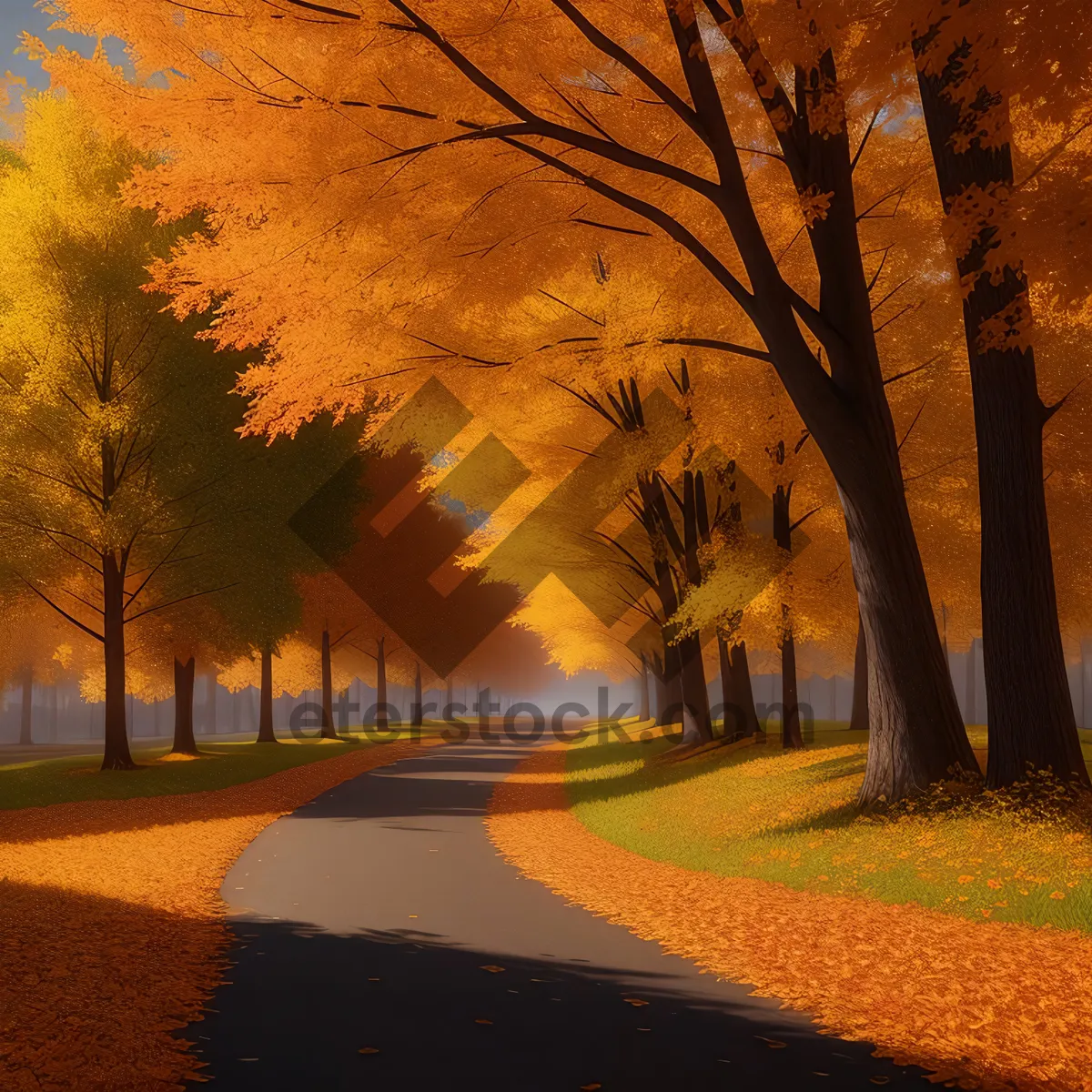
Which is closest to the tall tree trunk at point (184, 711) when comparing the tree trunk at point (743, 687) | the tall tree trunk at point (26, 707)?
the tree trunk at point (743, 687)

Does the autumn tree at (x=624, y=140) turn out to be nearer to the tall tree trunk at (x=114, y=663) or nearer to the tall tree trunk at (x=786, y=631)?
the tall tree trunk at (x=786, y=631)

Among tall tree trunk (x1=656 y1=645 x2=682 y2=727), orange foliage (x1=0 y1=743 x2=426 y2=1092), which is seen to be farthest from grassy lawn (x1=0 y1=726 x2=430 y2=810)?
tall tree trunk (x1=656 y1=645 x2=682 y2=727)

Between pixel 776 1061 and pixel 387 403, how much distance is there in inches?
427

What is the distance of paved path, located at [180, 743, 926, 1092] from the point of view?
4988mm

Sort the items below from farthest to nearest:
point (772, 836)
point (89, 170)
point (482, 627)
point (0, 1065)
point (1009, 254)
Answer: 1. point (482, 627)
2. point (89, 170)
3. point (772, 836)
4. point (1009, 254)
5. point (0, 1065)

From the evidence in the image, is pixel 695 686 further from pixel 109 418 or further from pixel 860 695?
pixel 109 418

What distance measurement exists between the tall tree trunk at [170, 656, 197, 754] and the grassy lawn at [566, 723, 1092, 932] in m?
15.0

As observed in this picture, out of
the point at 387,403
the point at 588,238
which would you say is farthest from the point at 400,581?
the point at 588,238

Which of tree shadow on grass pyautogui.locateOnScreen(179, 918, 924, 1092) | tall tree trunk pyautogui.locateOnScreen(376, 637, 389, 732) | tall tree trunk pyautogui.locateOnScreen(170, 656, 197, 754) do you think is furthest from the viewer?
tall tree trunk pyautogui.locateOnScreen(376, 637, 389, 732)

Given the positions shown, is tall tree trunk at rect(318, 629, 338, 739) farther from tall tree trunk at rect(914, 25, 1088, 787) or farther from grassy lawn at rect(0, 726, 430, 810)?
tall tree trunk at rect(914, 25, 1088, 787)

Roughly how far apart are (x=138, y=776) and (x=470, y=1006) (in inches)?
690

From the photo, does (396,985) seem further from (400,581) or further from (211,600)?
(400,581)

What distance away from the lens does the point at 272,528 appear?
2430 cm

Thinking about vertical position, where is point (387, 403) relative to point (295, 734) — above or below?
above
